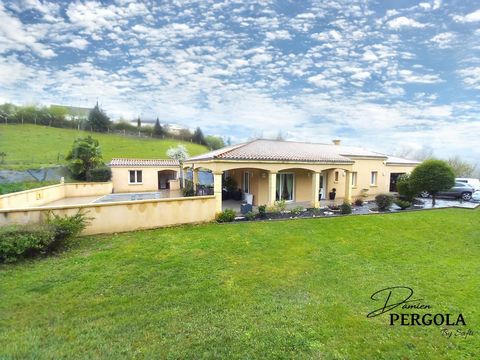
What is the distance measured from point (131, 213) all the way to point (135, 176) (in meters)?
17.3

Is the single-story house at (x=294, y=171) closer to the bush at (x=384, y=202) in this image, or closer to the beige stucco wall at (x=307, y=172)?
the beige stucco wall at (x=307, y=172)

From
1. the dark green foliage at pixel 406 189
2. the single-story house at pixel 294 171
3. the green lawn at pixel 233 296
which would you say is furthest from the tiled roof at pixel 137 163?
the dark green foliage at pixel 406 189

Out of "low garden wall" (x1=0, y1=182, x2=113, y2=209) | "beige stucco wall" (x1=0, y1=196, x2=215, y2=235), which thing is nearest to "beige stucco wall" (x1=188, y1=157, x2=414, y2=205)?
"beige stucco wall" (x1=0, y1=196, x2=215, y2=235)

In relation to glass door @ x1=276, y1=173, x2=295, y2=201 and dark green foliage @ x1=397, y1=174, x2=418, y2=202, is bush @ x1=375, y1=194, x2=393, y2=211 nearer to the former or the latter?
dark green foliage @ x1=397, y1=174, x2=418, y2=202

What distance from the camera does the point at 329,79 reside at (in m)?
19.7

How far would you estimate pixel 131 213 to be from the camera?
10.5 m

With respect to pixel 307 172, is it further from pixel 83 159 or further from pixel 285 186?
pixel 83 159

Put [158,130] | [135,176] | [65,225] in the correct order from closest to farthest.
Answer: [65,225], [135,176], [158,130]

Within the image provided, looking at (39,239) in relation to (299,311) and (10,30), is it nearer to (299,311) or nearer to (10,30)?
(299,311)

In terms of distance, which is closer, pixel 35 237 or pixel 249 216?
pixel 35 237

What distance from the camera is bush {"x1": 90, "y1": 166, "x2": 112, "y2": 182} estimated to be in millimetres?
24859

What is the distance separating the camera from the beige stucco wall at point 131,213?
909 centimetres

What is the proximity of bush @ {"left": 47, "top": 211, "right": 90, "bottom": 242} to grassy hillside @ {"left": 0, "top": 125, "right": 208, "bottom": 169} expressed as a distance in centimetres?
2666

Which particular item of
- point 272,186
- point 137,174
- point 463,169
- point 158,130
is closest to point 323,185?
point 272,186
